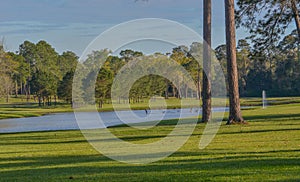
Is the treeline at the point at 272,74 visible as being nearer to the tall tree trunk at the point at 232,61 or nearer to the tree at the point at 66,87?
the tree at the point at 66,87

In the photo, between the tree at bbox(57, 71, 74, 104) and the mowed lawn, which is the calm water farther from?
the tree at bbox(57, 71, 74, 104)

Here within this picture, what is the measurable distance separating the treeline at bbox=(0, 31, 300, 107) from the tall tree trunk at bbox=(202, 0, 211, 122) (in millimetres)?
26828

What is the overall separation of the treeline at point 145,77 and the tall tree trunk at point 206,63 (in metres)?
26.8

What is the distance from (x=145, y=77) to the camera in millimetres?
59875

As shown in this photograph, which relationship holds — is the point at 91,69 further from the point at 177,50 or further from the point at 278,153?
the point at 278,153

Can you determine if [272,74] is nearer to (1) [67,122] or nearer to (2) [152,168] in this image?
(1) [67,122]

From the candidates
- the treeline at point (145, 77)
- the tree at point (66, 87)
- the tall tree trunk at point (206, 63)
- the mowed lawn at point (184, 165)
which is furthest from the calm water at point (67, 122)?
the tree at point (66, 87)

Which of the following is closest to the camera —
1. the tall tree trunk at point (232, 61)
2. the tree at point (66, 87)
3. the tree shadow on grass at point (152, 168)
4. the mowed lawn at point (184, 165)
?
the mowed lawn at point (184, 165)

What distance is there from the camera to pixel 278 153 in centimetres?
1436

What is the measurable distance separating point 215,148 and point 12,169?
240 inches

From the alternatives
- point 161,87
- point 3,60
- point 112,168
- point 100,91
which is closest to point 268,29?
point 112,168

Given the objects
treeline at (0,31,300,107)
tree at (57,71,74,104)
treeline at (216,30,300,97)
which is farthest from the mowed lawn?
tree at (57,71,74,104)

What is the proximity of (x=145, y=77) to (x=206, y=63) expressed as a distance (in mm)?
28970

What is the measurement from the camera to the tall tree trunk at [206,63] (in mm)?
29656
